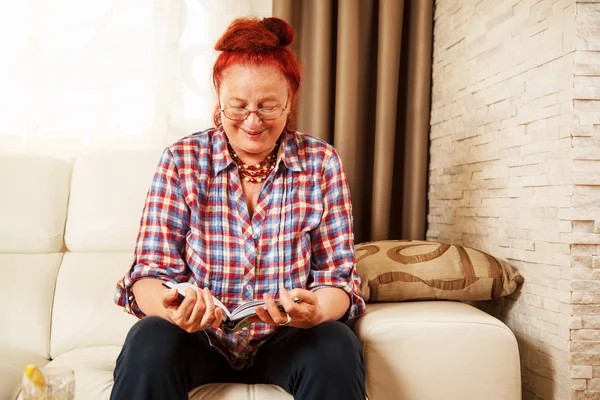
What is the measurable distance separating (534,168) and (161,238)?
934 millimetres

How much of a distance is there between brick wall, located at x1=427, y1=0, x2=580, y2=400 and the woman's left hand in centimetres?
63

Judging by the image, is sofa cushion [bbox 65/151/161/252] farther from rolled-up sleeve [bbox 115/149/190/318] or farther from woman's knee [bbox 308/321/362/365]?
woman's knee [bbox 308/321/362/365]

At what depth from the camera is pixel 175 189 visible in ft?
4.16

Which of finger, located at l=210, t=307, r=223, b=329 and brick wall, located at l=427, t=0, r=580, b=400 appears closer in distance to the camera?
finger, located at l=210, t=307, r=223, b=329

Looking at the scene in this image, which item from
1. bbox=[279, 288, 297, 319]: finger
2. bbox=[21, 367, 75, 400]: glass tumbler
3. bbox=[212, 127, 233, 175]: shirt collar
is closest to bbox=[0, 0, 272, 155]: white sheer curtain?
bbox=[212, 127, 233, 175]: shirt collar

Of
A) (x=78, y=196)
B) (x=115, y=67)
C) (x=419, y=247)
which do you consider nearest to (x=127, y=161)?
(x=78, y=196)

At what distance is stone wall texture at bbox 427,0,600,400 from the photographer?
4.22ft

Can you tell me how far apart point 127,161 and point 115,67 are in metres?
0.43

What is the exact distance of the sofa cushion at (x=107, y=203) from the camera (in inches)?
66.6

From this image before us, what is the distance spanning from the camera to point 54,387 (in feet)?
2.47

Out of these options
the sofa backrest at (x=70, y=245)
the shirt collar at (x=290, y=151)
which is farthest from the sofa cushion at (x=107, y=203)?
the shirt collar at (x=290, y=151)

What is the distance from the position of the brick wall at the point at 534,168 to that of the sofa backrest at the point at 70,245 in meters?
1.00

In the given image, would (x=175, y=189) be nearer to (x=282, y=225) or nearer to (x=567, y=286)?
(x=282, y=225)

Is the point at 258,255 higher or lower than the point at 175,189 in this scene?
lower
